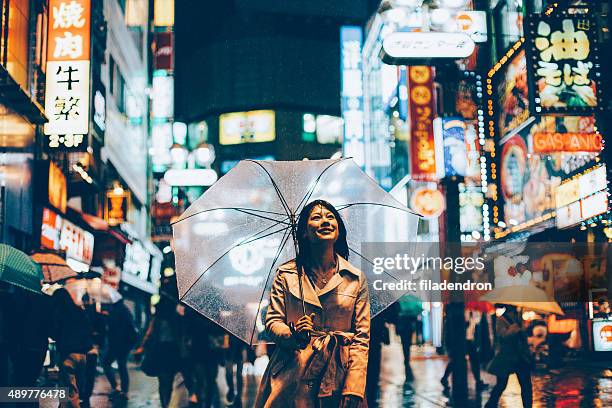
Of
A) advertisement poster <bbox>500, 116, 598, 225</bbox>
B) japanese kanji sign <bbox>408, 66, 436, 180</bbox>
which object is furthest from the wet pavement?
japanese kanji sign <bbox>408, 66, 436, 180</bbox>

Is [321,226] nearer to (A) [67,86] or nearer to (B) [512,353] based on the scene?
(B) [512,353]

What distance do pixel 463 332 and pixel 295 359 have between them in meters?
6.94

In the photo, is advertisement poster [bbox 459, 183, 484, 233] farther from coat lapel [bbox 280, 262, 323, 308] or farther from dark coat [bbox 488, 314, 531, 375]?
coat lapel [bbox 280, 262, 323, 308]

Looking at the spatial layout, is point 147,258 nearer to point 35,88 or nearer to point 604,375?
point 35,88

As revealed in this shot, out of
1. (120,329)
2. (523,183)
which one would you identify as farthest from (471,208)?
(120,329)

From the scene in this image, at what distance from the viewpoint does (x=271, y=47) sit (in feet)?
185

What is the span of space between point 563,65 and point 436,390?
612cm

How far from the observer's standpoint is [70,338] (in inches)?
378

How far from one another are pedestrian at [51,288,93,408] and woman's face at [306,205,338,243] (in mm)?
5184

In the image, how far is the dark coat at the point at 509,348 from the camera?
32.6 feet

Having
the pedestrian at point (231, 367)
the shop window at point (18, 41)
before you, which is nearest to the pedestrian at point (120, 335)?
the pedestrian at point (231, 367)

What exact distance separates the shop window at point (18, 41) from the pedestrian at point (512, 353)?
10046mm

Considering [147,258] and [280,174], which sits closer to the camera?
[280,174]


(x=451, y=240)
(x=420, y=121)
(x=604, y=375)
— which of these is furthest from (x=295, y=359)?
(x=420, y=121)
